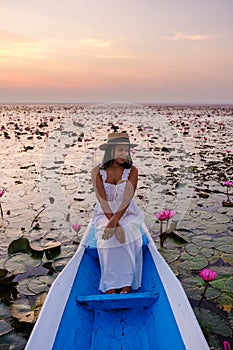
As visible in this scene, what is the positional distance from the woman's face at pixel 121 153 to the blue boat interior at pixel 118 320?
2.88 feet

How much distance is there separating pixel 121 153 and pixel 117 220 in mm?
509

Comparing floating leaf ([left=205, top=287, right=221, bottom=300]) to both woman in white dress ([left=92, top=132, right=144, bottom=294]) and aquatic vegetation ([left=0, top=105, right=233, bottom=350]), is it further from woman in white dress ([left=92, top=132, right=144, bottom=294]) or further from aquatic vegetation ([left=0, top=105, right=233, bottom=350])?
woman in white dress ([left=92, top=132, right=144, bottom=294])

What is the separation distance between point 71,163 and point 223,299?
568cm

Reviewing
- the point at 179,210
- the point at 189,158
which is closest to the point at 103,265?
the point at 179,210

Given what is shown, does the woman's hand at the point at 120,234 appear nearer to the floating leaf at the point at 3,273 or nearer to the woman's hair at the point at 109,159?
the woman's hair at the point at 109,159

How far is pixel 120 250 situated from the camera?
240 centimetres

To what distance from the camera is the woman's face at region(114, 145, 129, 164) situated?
2402mm

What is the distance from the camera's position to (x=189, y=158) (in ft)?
26.6

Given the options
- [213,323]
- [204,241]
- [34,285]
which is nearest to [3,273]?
[34,285]

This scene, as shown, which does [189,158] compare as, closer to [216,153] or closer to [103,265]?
[216,153]

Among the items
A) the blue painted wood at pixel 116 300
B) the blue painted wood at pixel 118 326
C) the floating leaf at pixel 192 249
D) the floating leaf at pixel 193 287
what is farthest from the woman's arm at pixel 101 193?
the floating leaf at pixel 192 249

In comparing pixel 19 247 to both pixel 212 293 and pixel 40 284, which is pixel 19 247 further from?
pixel 212 293

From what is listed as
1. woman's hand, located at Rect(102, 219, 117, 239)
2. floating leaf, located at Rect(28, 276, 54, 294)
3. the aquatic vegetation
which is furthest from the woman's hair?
floating leaf, located at Rect(28, 276, 54, 294)

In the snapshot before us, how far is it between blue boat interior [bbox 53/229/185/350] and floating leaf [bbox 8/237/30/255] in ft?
3.40
